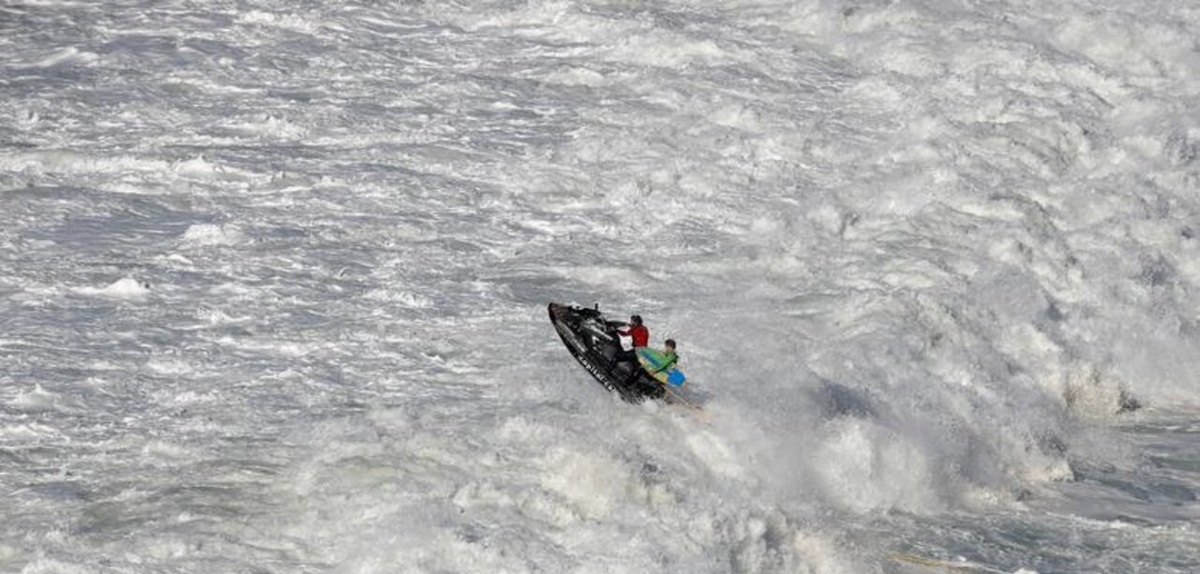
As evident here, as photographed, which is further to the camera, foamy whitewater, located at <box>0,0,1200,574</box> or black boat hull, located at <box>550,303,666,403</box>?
black boat hull, located at <box>550,303,666,403</box>

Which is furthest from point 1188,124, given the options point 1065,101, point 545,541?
point 545,541

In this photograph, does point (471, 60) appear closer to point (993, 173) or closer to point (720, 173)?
point (720, 173)

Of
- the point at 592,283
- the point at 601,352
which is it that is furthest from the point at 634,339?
the point at 592,283

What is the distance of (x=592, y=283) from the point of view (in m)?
23.6

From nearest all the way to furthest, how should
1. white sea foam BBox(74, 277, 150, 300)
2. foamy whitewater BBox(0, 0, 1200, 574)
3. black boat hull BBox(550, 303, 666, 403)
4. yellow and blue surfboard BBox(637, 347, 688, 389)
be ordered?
foamy whitewater BBox(0, 0, 1200, 574)
black boat hull BBox(550, 303, 666, 403)
yellow and blue surfboard BBox(637, 347, 688, 389)
white sea foam BBox(74, 277, 150, 300)

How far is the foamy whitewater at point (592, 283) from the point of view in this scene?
1689 cm

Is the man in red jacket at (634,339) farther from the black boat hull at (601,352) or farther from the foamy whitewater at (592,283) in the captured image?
the foamy whitewater at (592,283)

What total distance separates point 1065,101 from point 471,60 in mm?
11097

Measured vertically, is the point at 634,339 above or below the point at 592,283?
above

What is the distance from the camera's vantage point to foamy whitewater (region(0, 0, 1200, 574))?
1689 cm

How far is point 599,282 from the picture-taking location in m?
23.6

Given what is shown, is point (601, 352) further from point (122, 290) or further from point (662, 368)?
point (122, 290)

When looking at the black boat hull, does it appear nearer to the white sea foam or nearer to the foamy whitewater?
the foamy whitewater

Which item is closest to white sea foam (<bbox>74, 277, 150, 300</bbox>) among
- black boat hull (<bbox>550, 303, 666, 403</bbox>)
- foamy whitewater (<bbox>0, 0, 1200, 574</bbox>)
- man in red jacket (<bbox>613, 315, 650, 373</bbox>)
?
foamy whitewater (<bbox>0, 0, 1200, 574</bbox>)
